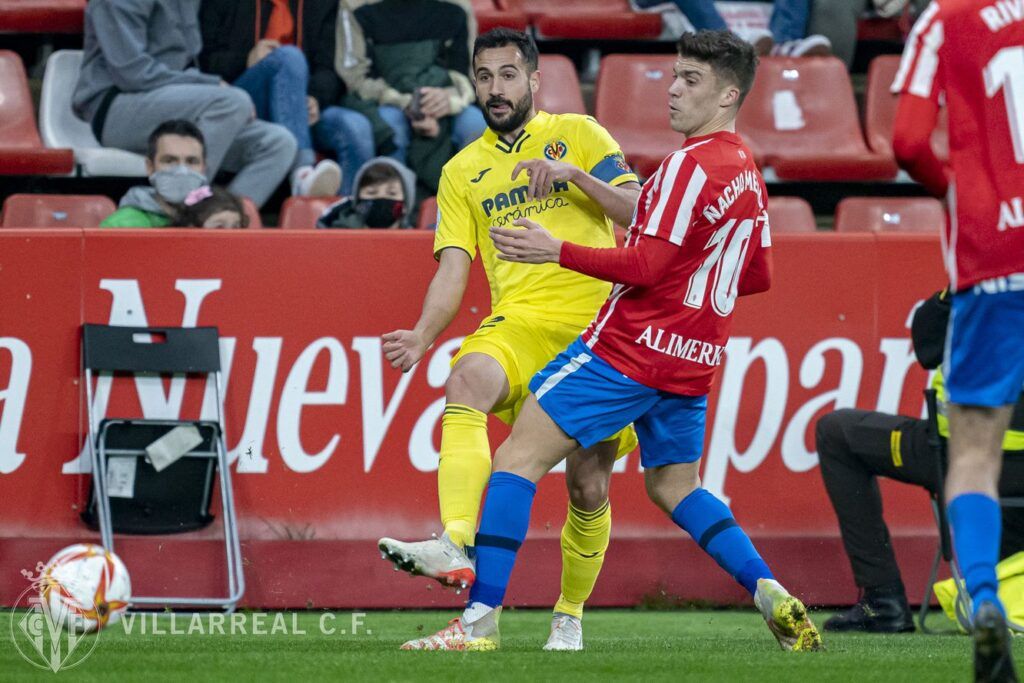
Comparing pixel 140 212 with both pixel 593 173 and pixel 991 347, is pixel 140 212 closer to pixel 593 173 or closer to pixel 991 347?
pixel 593 173

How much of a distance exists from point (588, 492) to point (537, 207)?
42.7 inches

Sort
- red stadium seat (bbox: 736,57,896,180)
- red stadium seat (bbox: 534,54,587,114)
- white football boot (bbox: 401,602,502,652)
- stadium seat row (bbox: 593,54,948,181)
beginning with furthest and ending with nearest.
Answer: red stadium seat (bbox: 736,57,896,180)
stadium seat row (bbox: 593,54,948,181)
red stadium seat (bbox: 534,54,587,114)
white football boot (bbox: 401,602,502,652)

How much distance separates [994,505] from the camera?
415cm

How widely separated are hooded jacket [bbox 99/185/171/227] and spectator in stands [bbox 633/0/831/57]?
4.30m

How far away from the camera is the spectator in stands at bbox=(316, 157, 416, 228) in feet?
27.8

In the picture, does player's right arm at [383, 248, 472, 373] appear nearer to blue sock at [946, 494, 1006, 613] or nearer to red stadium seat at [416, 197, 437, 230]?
blue sock at [946, 494, 1006, 613]

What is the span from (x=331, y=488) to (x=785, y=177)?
13.9ft

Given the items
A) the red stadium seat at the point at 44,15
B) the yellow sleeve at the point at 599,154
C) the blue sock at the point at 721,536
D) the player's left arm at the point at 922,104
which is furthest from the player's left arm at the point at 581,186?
the red stadium seat at the point at 44,15

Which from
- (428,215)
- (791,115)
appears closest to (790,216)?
(791,115)

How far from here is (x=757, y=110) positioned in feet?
35.8

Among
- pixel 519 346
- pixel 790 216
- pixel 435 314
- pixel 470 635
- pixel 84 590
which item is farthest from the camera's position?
pixel 790 216

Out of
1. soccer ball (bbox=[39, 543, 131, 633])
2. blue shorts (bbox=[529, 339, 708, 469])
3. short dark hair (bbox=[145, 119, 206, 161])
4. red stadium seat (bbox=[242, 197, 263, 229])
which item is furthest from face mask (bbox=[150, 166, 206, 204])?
blue shorts (bbox=[529, 339, 708, 469])

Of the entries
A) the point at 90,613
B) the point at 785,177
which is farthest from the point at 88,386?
the point at 785,177

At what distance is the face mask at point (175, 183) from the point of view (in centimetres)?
825
